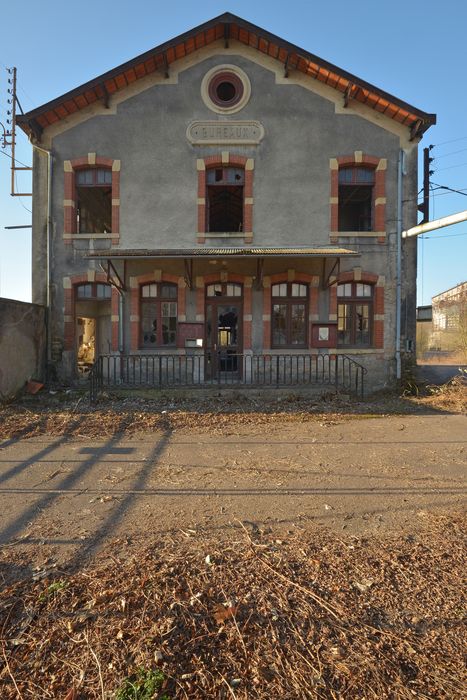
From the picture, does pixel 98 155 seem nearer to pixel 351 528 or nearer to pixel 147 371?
pixel 147 371

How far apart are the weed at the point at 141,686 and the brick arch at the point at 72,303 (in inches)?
412

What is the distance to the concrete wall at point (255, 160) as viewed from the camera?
1174cm

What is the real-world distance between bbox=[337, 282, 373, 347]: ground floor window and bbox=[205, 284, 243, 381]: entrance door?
3.27 metres

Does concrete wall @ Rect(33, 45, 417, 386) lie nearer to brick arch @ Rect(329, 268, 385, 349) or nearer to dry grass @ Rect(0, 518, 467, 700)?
brick arch @ Rect(329, 268, 385, 349)

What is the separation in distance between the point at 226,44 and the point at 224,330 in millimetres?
8920

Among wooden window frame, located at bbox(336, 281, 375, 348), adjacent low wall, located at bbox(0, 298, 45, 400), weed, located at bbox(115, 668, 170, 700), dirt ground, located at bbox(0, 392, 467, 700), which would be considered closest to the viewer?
weed, located at bbox(115, 668, 170, 700)

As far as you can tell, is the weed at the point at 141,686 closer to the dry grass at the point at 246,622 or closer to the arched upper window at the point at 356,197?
the dry grass at the point at 246,622

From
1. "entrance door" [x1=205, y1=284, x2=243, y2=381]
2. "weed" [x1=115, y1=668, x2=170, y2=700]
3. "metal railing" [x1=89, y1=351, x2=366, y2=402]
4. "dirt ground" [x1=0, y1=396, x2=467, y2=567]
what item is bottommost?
"weed" [x1=115, y1=668, x2=170, y2=700]

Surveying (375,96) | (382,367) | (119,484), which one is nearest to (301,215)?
(375,96)

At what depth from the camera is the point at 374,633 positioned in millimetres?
2287

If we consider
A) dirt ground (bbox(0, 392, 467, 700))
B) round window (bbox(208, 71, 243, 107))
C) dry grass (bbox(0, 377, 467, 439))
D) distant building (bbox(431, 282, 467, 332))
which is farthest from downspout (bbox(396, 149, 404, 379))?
distant building (bbox(431, 282, 467, 332))

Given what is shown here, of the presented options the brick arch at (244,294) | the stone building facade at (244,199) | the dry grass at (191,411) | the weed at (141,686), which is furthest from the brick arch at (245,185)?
the weed at (141,686)

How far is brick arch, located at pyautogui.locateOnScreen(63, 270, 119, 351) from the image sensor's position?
1181 cm

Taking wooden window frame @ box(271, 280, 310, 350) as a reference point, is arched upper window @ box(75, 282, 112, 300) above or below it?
above
